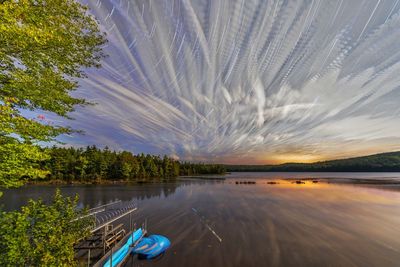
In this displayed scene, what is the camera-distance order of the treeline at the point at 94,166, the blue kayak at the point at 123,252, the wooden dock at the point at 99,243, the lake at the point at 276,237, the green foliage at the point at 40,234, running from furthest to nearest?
1. the treeline at the point at 94,166
2. the lake at the point at 276,237
3. the wooden dock at the point at 99,243
4. the blue kayak at the point at 123,252
5. the green foliage at the point at 40,234

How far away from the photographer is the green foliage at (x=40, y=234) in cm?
723

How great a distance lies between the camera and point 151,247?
19.7m

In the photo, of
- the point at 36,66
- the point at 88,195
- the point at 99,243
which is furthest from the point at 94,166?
the point at 36,66

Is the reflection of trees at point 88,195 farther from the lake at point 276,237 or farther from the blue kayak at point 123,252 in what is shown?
the blue kayak at point 123,252

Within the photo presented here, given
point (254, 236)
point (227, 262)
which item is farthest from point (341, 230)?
point (227, 262)

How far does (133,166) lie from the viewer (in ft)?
454

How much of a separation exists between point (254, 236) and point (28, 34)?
27383 millimetres

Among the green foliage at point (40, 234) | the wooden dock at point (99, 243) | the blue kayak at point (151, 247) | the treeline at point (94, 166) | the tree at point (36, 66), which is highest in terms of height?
the treeline at point (94, 166)

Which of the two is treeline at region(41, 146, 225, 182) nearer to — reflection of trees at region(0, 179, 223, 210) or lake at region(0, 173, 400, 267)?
reflection of trees at region(0, 179, 223, 210)

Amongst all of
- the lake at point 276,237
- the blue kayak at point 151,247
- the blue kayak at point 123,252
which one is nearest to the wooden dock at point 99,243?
the blue kayak at point 123,252

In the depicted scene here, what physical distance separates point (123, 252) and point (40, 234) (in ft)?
36.3

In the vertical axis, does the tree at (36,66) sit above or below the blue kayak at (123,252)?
above

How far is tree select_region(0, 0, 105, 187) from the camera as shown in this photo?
8.20 metres

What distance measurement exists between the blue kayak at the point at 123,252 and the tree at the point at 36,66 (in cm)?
868
